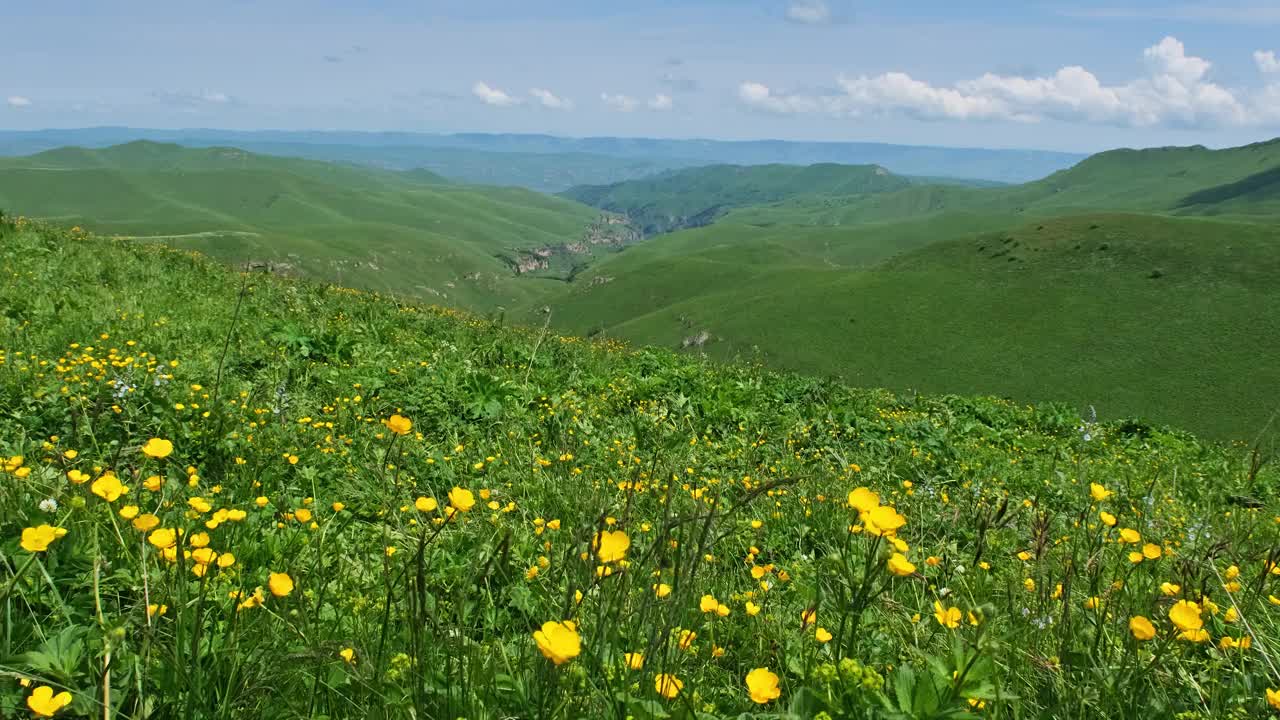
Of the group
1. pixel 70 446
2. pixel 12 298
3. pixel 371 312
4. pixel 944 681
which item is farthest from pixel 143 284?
pixel 944 681

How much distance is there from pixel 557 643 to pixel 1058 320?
116 metres

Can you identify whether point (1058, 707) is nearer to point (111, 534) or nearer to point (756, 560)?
point (756, 560)

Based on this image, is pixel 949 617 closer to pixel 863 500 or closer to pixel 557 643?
pixel 863 500

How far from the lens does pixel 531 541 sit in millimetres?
4234

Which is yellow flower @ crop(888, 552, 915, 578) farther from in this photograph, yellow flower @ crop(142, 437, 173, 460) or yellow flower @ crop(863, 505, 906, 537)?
yellow flower @ crop(142, 437, 173, 460)

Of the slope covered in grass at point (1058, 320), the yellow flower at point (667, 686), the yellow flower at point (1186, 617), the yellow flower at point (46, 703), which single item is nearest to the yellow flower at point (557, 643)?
the yellow flower at point (667, 686)

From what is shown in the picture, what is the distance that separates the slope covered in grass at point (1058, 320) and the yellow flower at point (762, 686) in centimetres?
A: 8148

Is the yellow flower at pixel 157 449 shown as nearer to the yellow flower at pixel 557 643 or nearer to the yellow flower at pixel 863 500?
the yellow flower at pixel 557 643

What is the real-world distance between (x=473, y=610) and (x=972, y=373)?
100m

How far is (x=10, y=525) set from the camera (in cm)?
311

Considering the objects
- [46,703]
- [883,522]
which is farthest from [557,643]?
[46,703]

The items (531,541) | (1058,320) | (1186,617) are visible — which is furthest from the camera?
(1058,320)

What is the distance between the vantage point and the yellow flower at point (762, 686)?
183 centimetres

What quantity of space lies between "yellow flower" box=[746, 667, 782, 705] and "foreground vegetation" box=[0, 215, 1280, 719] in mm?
20
